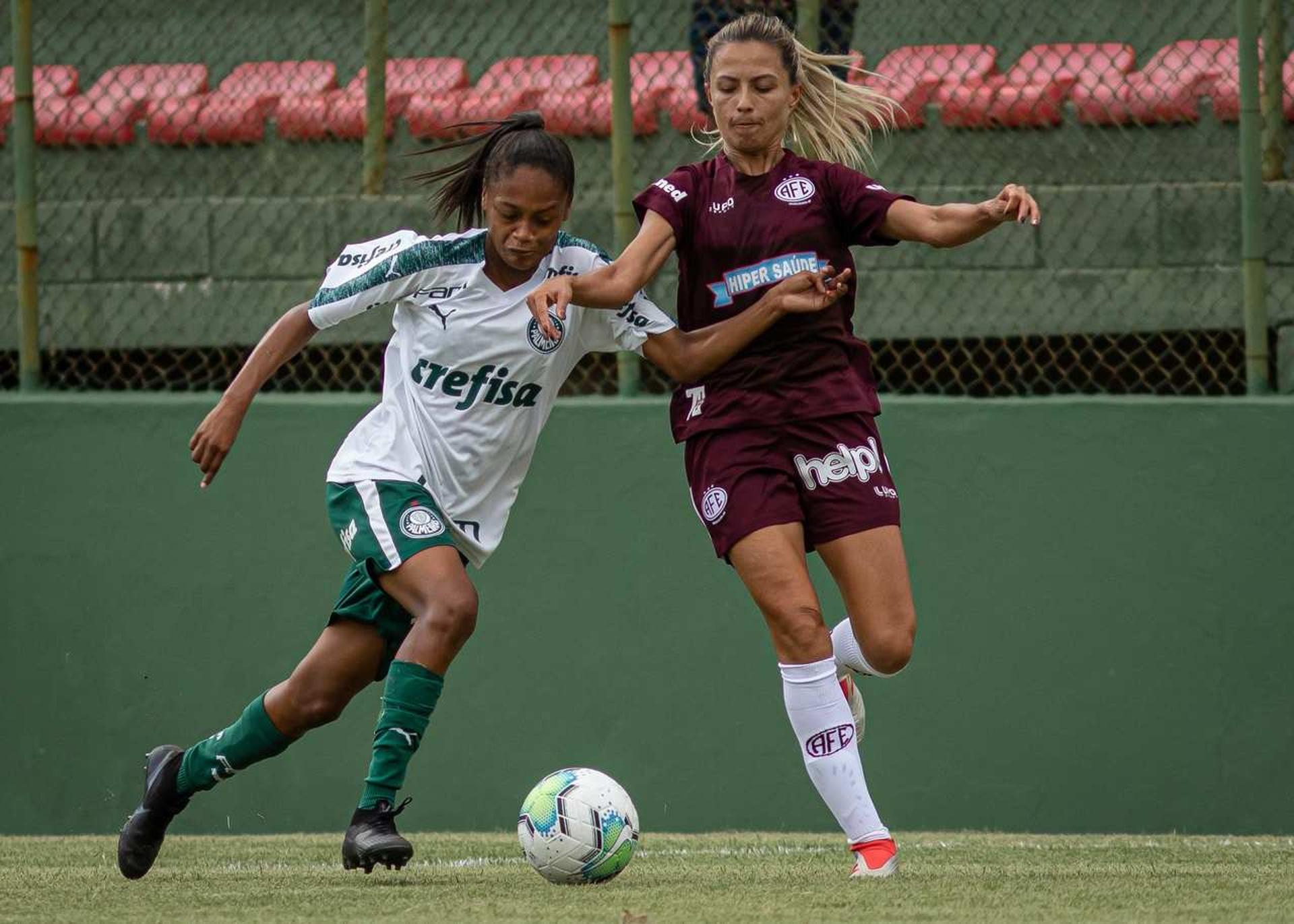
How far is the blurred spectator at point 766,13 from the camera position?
7.12m

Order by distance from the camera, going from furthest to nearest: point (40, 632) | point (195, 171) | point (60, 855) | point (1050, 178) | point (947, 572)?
1. point (195, 171)
2. point (1050, 178)
3. point (40, 632)
4. point (947, 572)
5. point (60, 855)

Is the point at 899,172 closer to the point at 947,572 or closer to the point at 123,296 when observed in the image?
the point at 947,572

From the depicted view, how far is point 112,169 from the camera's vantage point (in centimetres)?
852

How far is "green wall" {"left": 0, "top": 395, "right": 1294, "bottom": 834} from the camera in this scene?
6.44m

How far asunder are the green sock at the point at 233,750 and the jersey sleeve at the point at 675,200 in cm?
165

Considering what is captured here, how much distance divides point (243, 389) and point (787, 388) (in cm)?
141

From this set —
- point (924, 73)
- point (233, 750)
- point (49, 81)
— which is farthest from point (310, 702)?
point (49, 81)

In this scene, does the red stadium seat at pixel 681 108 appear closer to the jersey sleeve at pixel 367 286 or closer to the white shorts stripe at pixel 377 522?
the jersey sleeve at pixel 367 286

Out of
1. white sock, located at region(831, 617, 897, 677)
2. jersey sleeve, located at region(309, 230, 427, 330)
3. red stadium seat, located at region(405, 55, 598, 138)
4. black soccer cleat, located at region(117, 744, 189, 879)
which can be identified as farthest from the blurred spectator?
black soccer cleat, located at region(117, 744, 189, 879)

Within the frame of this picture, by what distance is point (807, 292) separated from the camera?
4730 mm

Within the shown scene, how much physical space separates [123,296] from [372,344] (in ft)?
3.47

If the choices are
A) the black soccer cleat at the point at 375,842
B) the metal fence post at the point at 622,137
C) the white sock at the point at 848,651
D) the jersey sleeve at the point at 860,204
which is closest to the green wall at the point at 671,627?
the metal fence post at the point at 622,137

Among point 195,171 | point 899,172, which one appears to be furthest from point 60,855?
point 899,172

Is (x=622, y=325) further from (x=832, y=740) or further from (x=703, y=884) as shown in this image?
(x=703, y=884)
